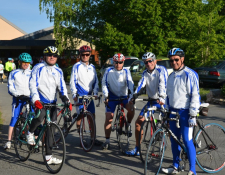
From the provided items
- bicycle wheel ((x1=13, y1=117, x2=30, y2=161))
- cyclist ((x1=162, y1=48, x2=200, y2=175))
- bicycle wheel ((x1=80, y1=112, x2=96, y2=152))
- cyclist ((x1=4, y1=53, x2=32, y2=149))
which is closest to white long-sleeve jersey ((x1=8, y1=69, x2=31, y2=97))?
cyclist ((x1=4, y1=53, x2=32, y2=149))

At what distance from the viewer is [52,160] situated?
5.71 metres

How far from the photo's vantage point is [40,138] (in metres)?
5.84

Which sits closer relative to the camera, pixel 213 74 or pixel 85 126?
pixel 85 126

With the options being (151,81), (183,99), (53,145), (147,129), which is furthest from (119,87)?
(183,99)

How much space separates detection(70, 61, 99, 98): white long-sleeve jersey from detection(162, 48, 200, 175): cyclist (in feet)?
7.67

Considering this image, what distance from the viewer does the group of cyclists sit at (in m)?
5.11

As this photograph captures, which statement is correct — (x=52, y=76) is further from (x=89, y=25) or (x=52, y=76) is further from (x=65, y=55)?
(x=65, y=55)

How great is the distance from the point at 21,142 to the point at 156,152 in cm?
264

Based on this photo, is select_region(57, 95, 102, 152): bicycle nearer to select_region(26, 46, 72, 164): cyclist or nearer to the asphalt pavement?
the asphalt pavement

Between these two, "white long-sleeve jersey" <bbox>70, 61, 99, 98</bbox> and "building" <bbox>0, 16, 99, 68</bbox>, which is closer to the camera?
"white long-sleeve jersey" <bbox>70, 61, 99, 98</bbox>

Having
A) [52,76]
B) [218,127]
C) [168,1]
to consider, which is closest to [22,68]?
[52,76]

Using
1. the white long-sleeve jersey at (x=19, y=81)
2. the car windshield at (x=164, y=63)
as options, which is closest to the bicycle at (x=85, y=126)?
the white long-sleeve jersey at (x=19, y=81)

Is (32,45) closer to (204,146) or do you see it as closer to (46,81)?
(46,81)

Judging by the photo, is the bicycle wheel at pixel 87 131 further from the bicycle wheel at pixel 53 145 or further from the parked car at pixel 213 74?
the parked car at pixel 213 74
